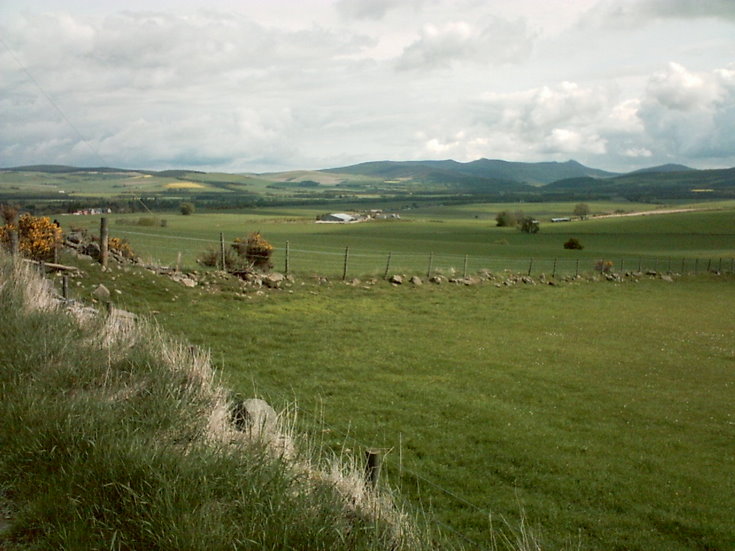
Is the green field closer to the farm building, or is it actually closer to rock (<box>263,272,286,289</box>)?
rock (<box>263,272,286,289</box>)

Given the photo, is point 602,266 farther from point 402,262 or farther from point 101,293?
point 101,293

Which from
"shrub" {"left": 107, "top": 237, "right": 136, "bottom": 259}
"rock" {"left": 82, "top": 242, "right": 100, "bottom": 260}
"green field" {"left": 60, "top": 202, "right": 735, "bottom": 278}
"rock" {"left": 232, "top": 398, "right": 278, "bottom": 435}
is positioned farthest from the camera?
"green field" {"left": 60, "top": 202, "right": 735, "bottom": 278}

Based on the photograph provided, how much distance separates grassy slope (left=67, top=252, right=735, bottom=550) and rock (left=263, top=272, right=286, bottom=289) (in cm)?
83

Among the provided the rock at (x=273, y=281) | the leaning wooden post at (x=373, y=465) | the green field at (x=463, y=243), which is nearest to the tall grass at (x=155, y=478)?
the leaning wooden post at (x=373, y=465)

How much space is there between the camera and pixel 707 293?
39.5 meters

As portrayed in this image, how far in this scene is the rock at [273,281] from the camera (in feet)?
87.3

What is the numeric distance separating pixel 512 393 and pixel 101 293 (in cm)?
1230

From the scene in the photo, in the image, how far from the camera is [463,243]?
254 ft

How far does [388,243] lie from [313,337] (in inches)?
2151

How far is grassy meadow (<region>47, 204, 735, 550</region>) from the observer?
8.90 m

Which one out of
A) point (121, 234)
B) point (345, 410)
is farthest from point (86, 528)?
point (121, 234)

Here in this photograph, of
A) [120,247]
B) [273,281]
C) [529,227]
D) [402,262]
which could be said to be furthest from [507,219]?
[120,247]

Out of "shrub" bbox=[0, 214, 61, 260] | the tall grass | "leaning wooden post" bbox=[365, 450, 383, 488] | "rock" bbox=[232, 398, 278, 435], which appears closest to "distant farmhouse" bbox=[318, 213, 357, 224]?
"shrub" bbox=[0, 214, 61, 260]

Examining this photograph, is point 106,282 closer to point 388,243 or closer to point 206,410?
point 206,410
